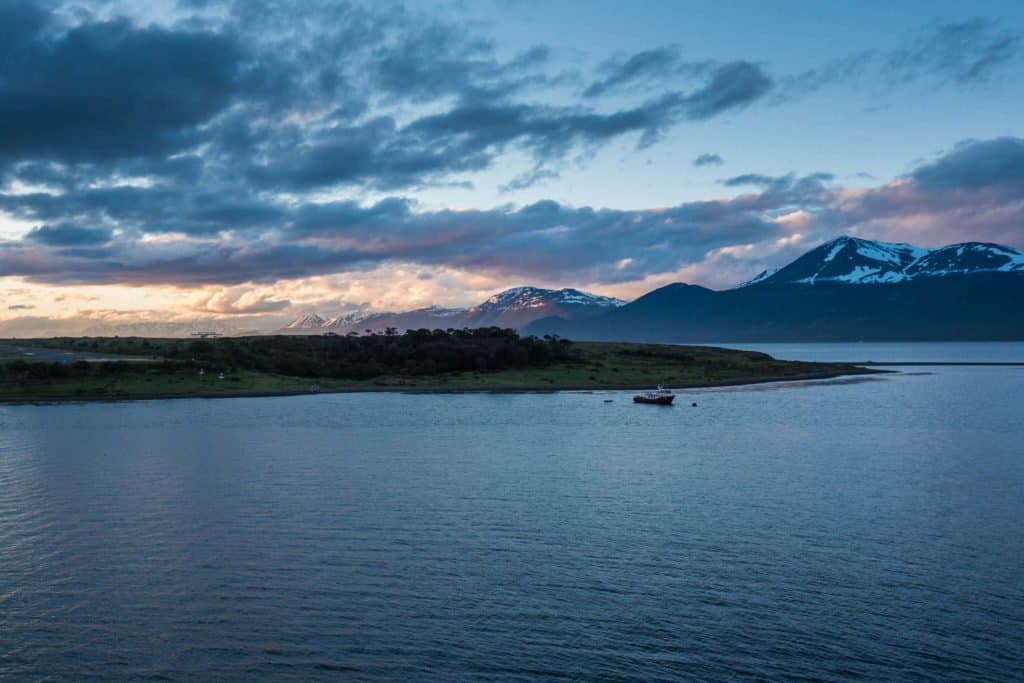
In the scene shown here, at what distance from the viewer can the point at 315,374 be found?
155 metres

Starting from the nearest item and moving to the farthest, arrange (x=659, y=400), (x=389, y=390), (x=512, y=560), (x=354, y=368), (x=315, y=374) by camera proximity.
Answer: (x=512, y=560), (x=659, y=400), (x=389, y=390), (x=315, y=374), (x=354, y=368)

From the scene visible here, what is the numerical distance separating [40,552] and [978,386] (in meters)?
156

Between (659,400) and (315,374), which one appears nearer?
(659,400)

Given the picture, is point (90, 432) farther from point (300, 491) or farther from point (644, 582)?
point (644, 582)

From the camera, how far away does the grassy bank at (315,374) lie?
128 meters

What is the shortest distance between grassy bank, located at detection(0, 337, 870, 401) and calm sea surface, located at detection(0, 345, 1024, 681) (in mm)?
62183

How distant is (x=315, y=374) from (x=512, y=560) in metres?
127

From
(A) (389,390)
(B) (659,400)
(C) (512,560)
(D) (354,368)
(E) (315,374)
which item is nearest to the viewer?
(C) (512,560)

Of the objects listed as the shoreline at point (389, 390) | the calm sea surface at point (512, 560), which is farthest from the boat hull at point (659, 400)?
the calm sea surface at point (512, 560)

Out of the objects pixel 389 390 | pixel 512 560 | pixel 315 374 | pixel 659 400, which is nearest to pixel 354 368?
pixel 315 374

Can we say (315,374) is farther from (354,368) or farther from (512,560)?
(512,560)

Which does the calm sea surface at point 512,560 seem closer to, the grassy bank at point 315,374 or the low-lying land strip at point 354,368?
the grassy bank at point 315,374

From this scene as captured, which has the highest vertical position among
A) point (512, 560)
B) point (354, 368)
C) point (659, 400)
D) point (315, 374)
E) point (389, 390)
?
point (354, 368)

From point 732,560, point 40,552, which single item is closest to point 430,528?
point 732,560
